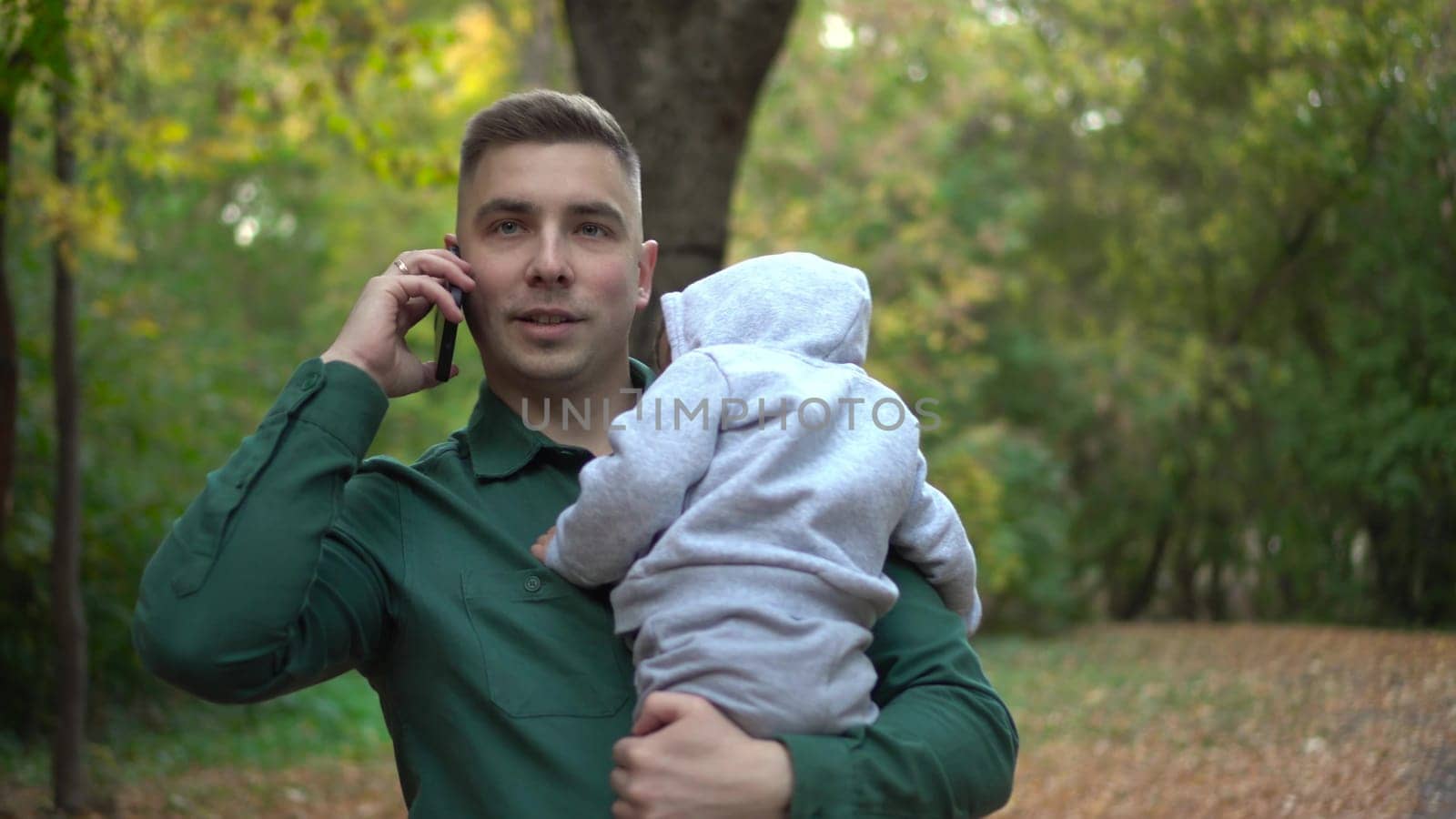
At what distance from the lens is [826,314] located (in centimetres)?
209

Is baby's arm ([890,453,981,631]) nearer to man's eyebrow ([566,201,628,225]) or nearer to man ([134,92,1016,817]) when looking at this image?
man ([134,92,1016,817])

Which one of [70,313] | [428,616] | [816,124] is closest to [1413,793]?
[428,616]

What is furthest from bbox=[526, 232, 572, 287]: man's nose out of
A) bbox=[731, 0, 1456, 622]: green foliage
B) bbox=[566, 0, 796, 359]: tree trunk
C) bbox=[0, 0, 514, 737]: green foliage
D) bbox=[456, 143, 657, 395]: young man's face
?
bbox=[731, 0, 1456, 622]: green foliage

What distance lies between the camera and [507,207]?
87.6 inches

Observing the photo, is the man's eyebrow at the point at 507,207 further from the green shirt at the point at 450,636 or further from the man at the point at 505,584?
the green shirt at the point at 450,636

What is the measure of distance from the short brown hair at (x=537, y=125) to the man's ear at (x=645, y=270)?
0.16 meters

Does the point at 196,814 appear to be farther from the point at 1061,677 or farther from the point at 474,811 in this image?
the point at 1061,677

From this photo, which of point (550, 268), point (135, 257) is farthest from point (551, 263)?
point (135, 257)

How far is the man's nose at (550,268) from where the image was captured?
7.06 feet

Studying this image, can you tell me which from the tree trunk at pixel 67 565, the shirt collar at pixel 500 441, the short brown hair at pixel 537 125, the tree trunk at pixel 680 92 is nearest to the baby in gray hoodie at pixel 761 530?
the shirt collar at pixel 500 441

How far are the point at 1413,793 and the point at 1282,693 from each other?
9.28 ft

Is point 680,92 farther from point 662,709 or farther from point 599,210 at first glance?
point 662,709

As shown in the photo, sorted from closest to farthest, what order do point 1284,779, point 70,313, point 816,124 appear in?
point 1284,779, point 70,313, point 816,124

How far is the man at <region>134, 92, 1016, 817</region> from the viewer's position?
177 centimetres
